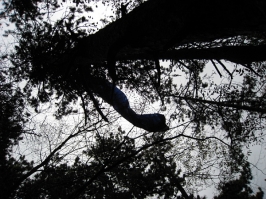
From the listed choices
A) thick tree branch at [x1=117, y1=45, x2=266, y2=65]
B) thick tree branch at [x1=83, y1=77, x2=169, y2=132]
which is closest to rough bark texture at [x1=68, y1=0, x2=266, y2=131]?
thick tree branch at [x1=117, y1=45, x2=266, y2=65]

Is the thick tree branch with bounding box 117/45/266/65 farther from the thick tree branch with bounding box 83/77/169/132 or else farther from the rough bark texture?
the thick tree branch with bounding box 83/77/169/132

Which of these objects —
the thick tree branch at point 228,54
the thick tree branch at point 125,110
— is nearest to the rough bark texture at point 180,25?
the thick tree branch at point 228,54

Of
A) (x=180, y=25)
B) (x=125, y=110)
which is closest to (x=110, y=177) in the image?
(x=125, y=110)

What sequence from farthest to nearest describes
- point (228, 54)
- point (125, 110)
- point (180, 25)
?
point (125, 110) < point (228, 54) < point (180, 25)

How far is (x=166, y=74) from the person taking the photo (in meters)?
6.53

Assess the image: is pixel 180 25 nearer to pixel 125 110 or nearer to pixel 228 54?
pixel 228 54

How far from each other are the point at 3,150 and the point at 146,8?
632cm

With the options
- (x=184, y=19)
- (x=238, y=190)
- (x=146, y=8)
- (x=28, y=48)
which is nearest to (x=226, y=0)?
(x=184, y=19)

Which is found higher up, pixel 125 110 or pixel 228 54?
pixel 125 110

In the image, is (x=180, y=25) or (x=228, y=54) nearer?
(x=180, y=25)

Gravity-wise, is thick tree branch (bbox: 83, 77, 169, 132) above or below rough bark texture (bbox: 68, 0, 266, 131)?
above

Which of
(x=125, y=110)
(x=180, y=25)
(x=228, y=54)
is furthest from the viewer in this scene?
(x=125, y=110)

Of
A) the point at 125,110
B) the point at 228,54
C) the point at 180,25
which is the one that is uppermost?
the point at 125,110

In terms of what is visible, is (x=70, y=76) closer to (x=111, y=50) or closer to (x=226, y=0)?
(x=111, y=50)
